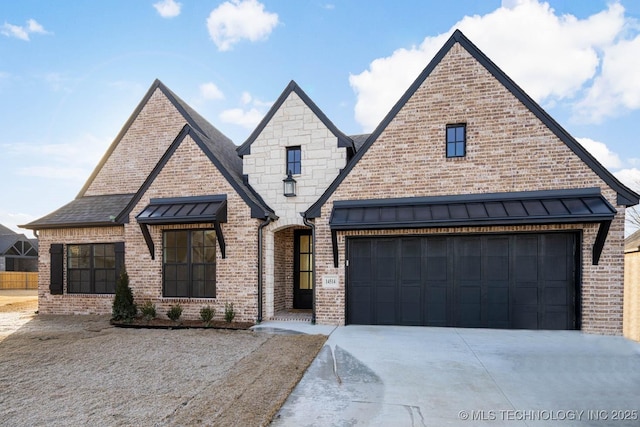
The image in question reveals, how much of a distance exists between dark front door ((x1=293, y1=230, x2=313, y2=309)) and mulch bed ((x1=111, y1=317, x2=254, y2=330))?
2462 millimetres

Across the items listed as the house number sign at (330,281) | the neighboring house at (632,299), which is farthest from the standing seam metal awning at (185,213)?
the neighboring house at (632,299)

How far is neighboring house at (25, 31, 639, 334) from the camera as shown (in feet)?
26.7

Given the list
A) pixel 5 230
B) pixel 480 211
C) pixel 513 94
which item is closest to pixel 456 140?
pixel 513 94

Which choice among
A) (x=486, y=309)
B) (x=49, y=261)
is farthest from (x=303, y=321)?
(x=49, y=261)

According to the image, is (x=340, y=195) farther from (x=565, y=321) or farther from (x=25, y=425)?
(x=25, y=425)

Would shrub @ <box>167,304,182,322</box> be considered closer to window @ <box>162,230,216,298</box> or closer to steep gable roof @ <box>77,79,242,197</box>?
window @ <box>162,230,216,298</box>

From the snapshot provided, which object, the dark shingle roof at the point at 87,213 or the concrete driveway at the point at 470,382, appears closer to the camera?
the concrete driveway at the point at 470,382

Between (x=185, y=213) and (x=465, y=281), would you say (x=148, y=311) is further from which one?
(x=465, y=281)

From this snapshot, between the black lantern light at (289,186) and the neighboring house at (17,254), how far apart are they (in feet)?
109

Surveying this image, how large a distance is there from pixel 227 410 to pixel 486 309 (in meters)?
6.62

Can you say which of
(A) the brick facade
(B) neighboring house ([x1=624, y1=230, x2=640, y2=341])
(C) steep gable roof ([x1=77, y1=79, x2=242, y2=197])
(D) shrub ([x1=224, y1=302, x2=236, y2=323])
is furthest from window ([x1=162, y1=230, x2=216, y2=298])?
(B) neighboring house ([x1=624, y1=230, x2=640, y2=341])

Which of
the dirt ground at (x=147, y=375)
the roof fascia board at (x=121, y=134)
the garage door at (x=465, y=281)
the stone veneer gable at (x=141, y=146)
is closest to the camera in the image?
the dirt ground at (x=147, y=375)

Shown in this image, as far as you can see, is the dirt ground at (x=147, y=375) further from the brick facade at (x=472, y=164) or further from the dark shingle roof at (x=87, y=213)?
the dark shingle roof at (x=87, y=213)

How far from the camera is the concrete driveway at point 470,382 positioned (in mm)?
4141
